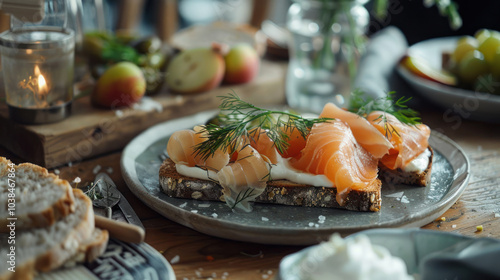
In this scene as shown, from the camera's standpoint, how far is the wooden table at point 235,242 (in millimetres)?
1377

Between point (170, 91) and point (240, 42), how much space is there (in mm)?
573

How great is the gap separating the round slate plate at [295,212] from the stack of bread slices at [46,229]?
11.3 inches

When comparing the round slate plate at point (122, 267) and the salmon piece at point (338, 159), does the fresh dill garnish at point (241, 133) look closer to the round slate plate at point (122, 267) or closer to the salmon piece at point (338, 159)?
the salmon piece at point (338, 159)

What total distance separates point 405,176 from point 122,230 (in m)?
0.96

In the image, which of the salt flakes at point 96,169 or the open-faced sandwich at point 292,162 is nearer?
the open-faced sandwich at point 292,162

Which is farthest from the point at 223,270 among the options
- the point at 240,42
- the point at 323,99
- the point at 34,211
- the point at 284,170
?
the point at 240,42

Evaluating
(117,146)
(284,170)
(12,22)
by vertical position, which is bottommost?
(117,146)

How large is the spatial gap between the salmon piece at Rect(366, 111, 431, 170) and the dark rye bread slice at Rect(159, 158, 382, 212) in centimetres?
15

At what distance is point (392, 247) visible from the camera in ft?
4.00

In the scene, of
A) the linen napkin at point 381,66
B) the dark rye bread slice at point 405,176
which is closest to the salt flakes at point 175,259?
the dark rye bread slice at point 405,176

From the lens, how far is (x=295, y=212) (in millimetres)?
1573

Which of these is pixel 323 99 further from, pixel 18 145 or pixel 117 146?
pixel 18 145

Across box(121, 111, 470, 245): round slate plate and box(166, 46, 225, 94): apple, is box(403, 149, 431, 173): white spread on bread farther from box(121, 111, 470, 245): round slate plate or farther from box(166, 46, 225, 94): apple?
box(166, 46, 225, 94): apple

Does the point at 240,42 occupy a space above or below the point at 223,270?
above
